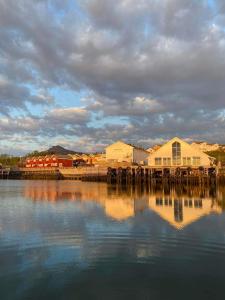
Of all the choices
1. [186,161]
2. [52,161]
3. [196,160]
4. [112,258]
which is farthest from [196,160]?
[52,161]

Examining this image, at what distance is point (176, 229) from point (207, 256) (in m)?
4.74

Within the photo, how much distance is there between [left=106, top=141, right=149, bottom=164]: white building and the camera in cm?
8739

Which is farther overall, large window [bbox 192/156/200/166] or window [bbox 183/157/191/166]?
window [bbox 183/157/191/166]

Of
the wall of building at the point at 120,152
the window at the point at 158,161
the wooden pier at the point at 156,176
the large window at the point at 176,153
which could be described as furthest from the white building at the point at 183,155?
the wall of building at the point at 120,152

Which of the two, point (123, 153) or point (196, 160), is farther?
point (123, 153)

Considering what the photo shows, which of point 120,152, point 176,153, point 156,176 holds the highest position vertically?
point 120,152

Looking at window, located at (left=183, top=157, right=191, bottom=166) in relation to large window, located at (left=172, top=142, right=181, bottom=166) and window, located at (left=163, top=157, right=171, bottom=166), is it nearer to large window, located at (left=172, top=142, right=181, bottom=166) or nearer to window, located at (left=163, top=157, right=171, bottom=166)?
large window, located at (left=172, top=142, right=181, bottom=166)

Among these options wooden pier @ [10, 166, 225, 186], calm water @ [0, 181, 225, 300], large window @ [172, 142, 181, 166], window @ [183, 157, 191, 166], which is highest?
large window @ [172, 142, 181, 166]

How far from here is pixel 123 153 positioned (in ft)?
291

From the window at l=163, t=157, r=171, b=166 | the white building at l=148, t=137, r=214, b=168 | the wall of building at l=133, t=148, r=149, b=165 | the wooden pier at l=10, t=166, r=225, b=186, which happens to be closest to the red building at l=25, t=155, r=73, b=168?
the wall of building at l=133, t=148, r=149, b=165

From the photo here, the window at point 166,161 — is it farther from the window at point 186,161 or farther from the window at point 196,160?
the window at point 196,160

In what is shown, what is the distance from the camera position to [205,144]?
142 metres

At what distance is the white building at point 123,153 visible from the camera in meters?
87.4

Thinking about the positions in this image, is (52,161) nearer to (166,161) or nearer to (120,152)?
(120,152)
